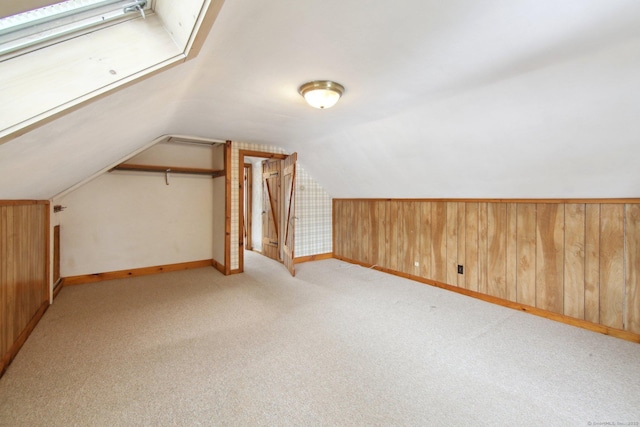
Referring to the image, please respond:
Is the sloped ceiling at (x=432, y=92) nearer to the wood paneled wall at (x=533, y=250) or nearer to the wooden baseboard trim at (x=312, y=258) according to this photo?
the wood paneled wall at (x=533, y=250)

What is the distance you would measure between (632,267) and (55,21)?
3995mm

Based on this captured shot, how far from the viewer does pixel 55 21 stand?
0.98m

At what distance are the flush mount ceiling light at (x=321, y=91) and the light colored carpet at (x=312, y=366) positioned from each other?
200 cm

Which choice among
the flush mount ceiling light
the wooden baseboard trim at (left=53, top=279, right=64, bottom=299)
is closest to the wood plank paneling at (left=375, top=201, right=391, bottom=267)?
the flush mount ceiling light

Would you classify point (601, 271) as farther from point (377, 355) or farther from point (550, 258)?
point (377, 355)

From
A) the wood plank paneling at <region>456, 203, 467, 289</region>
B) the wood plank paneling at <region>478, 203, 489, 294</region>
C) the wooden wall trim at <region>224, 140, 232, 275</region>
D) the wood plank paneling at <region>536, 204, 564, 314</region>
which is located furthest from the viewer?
the wooden wall trim at <region>224, 140, 232, 275</region>

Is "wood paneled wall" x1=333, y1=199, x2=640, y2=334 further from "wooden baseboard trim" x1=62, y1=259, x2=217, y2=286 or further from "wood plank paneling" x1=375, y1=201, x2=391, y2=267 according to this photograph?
"wooden baseboard trim" x1=62, y1=259, x2=217, y2=286

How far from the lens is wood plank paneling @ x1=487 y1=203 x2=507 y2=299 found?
10.1 feet

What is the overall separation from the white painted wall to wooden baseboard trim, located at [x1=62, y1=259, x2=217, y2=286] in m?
0.06

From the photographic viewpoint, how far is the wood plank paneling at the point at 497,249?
121 inches

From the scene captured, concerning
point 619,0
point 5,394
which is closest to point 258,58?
point 619,0

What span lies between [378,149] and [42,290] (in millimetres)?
4073

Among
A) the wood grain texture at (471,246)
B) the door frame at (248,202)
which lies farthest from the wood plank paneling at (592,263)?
the door frame at (248,202)

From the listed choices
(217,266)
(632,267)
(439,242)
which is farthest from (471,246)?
(217,266)
